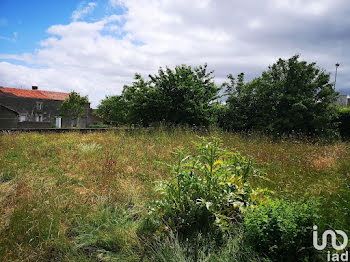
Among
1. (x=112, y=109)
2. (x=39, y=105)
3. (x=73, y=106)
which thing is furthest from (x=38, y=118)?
(x=112, y=109)

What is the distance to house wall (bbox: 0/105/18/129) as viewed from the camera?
29.3 metres

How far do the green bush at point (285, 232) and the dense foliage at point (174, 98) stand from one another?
31.3 ft

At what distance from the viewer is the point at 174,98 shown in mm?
12336

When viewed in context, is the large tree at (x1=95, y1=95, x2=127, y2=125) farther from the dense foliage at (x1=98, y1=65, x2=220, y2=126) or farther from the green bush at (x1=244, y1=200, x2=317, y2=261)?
the green bush at (x1=244, y1=200, x2=317, y2=261)

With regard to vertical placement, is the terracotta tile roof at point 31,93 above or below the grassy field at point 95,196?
above

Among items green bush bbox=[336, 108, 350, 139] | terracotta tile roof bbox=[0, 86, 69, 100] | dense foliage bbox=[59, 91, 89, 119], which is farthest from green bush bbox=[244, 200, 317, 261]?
terracotta tile roof bbox=[0, 86, 69, 100]

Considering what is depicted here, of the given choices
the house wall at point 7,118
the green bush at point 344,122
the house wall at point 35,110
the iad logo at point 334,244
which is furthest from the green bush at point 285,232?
the house wall at point 35,110

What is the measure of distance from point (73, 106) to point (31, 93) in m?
8.59

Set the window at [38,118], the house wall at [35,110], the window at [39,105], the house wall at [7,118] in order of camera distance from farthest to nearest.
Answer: the window at [38,118] → the window at [39,105] → the house wall at [35,110] → the house wall at [7,118]

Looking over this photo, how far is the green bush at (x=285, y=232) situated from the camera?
209cm

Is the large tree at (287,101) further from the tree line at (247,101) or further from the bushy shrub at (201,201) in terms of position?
the bushy shrub at (201,201)

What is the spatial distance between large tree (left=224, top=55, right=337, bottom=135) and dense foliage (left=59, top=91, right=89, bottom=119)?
38.2m

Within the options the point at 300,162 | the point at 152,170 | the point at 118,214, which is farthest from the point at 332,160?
the point at 118,214

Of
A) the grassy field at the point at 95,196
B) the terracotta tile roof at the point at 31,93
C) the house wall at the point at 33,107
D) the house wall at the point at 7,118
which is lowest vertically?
the grassy field at the point at 95,196
